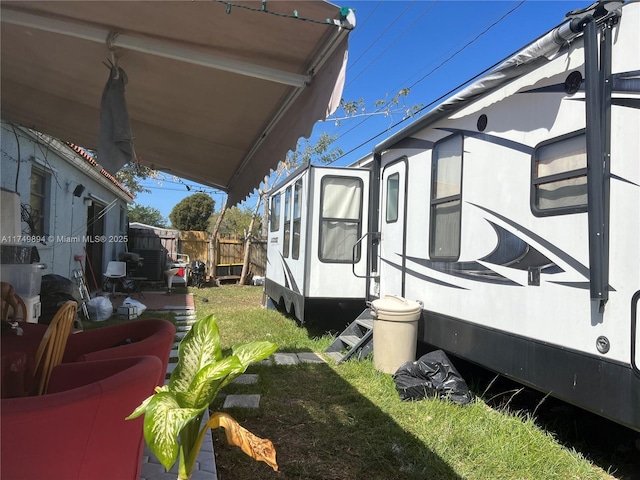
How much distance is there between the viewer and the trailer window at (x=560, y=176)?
9.12 ft

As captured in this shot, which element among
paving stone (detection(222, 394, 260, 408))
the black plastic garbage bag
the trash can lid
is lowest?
paving stone (detection(222, 394, 260, 408))

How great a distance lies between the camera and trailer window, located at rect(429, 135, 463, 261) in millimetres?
4094

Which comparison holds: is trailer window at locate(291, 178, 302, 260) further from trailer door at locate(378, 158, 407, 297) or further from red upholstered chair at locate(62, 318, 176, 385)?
red upholstered chair at locate(62, 318, 176, 385)

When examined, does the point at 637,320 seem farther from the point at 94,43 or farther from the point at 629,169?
the point at 94,43

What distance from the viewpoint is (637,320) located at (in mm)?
2336

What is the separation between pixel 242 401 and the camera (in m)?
3.92

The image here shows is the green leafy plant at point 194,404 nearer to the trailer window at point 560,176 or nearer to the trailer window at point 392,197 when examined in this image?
the trailer window at point 560,176

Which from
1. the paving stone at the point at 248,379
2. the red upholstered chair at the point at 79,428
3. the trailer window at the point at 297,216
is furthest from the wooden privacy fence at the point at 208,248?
the red upholstered chair at the point at 79,428

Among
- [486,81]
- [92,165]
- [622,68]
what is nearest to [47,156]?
[92,165]

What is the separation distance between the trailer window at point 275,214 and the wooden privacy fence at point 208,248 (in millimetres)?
4707

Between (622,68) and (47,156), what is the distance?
7.66m

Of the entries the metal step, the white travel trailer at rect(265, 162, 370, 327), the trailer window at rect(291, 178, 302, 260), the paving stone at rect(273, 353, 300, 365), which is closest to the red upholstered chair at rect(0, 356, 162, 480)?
the paving stone at rect(273, 353, 300, 365)

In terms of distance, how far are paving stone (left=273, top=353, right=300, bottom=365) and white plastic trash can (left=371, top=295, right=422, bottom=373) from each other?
3.68 feet

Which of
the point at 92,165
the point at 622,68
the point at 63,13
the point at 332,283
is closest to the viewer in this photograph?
the point at 63,13
